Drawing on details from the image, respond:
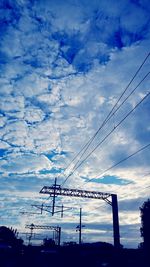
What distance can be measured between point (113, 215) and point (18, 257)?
62.1ft

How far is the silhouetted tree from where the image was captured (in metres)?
54.3

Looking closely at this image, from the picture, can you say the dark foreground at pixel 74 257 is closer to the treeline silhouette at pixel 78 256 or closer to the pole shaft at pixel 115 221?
the treeline silhouette at pixel 78 256

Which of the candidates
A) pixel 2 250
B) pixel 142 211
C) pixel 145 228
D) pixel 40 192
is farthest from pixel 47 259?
pixel 142 211

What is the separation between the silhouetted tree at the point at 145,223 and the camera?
5433 cm

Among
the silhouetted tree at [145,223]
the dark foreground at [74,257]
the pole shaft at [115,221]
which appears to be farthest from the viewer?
the silhouetted tree at [145,223]

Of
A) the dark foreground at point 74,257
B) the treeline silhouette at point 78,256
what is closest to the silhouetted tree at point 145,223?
the treeline silhouette at point 78,256

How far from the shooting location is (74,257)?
3828cm

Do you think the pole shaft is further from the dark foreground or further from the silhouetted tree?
the silhouetted tree

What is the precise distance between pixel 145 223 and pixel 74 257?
2567 centimetres

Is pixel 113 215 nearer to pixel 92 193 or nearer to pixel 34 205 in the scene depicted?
pixel 92 193

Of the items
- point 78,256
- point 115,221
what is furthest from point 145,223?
point 78,256

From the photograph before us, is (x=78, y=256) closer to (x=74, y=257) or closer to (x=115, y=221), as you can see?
(x=74, y=257)

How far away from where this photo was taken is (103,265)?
105ft

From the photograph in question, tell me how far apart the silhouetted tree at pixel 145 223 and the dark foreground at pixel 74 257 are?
62.8 ft
